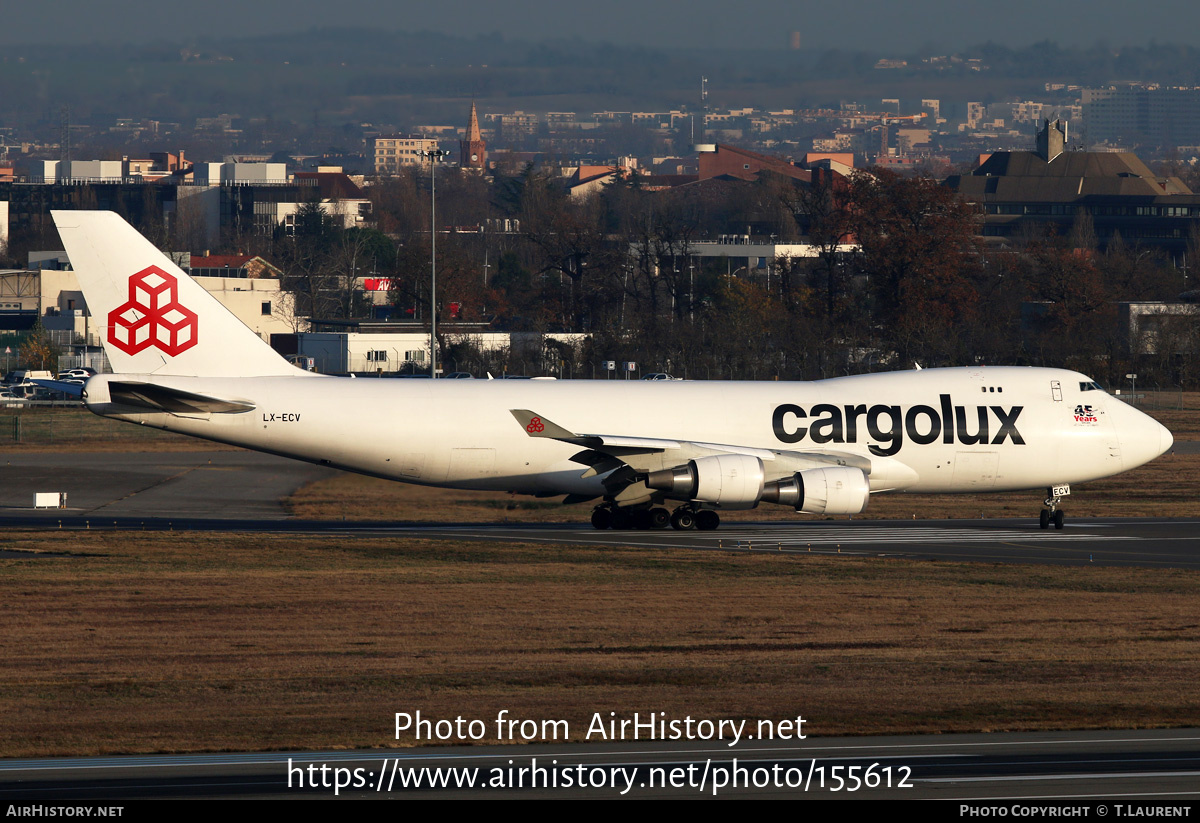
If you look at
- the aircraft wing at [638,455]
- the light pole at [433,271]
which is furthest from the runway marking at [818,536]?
the light pole at [433,271]

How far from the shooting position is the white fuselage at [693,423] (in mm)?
36719

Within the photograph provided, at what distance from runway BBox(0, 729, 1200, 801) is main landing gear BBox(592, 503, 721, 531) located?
69.3 ft

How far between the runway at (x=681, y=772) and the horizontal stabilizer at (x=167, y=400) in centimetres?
1949

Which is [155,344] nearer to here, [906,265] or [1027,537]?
[1027,537]

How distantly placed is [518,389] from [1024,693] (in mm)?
20094

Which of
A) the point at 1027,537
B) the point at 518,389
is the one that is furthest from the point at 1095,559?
the point at 518,389

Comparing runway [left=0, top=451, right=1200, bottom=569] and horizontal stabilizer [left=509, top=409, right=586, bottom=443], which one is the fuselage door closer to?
runway [left=0, top=451, right=1200, bottom=569]

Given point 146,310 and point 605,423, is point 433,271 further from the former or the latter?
point 146,310

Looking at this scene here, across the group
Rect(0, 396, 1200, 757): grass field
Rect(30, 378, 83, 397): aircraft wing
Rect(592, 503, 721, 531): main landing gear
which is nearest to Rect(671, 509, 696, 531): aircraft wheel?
Rect(592, 503, 721, 531): main landing gear

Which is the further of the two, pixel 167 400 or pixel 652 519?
pixel 652 519

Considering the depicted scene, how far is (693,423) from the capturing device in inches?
1507

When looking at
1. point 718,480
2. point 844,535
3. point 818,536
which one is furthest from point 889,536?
point 718,480

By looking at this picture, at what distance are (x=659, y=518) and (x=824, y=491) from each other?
15.0 ft

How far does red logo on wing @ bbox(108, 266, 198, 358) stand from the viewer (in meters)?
36.0
